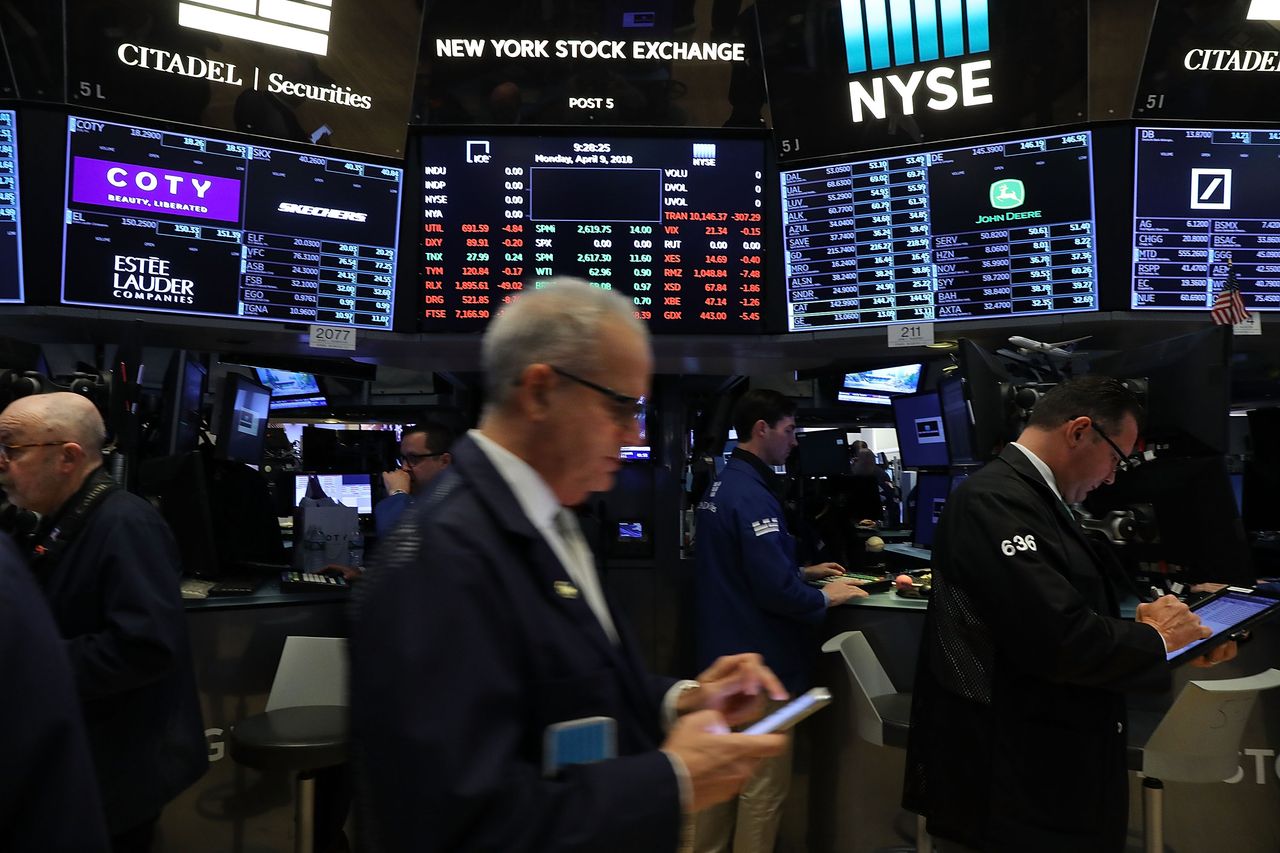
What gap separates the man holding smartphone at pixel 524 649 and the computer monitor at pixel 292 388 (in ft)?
21.8

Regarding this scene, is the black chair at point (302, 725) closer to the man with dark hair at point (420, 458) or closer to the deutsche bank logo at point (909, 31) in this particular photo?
the man with dark hair at point (420, 458)

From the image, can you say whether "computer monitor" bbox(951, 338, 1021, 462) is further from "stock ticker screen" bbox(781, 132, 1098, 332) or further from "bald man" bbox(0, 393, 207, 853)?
"bald man" bbox(0, 393, 207, 853)

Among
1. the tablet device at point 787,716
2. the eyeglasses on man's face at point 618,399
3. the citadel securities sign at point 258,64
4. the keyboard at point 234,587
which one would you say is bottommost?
the keyboard at point 234,587

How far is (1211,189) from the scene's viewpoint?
12.5ft

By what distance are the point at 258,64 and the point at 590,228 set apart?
159 centimetres

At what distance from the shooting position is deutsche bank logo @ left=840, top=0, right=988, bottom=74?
389 cm

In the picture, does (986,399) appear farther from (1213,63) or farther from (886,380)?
(886,380)

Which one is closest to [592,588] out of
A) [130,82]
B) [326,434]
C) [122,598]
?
[122,598]

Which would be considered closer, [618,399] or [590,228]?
[618,399]

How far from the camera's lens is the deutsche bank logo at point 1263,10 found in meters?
3.83

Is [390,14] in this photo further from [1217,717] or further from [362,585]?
[1217,717]

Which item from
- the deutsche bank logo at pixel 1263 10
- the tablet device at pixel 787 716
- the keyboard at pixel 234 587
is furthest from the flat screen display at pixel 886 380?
the tablet device at pixel 787 716

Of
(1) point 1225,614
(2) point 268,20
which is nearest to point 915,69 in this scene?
(1) point 1225,614

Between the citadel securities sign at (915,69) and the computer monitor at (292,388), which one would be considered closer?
the citadel securities sign at (915,69)
